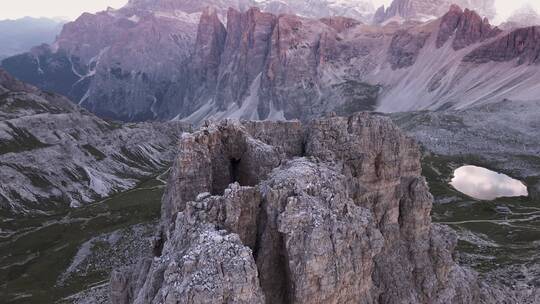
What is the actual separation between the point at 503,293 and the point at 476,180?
115166mm

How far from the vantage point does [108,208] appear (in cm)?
13500

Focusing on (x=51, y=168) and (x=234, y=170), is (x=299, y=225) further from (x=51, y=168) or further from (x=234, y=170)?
(x=51, y=168)

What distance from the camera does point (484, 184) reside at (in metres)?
150

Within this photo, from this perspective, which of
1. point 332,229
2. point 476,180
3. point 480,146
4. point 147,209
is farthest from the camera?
point 480,146

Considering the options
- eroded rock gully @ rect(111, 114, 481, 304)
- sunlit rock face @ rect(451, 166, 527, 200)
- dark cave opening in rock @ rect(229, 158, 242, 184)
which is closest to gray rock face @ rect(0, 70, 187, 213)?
sunlit rock face @ rect(451, 166, 527, 200)

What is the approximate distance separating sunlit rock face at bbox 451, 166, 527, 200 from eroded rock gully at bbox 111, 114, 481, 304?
347 ft

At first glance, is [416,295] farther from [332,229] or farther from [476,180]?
[476,180]

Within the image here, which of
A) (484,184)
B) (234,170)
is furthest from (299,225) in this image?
(484,184)

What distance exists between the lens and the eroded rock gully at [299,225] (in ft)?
73.7

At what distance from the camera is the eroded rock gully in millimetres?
22469

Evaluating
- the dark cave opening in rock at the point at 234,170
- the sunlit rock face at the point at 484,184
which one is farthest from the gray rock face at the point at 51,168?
the dark cave opening in rock at the point at 234,170

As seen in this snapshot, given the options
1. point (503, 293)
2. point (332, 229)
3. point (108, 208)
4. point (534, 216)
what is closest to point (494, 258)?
point (503, 293)

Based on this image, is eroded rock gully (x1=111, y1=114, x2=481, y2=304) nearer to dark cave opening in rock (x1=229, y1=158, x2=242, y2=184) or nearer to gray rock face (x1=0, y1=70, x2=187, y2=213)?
dark cave opening in rock (x1=229, y1=158, x2=242, y2=184)

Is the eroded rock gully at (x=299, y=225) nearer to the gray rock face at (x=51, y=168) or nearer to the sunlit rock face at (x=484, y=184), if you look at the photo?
the sunlit rock face at (x=484, y=184)
